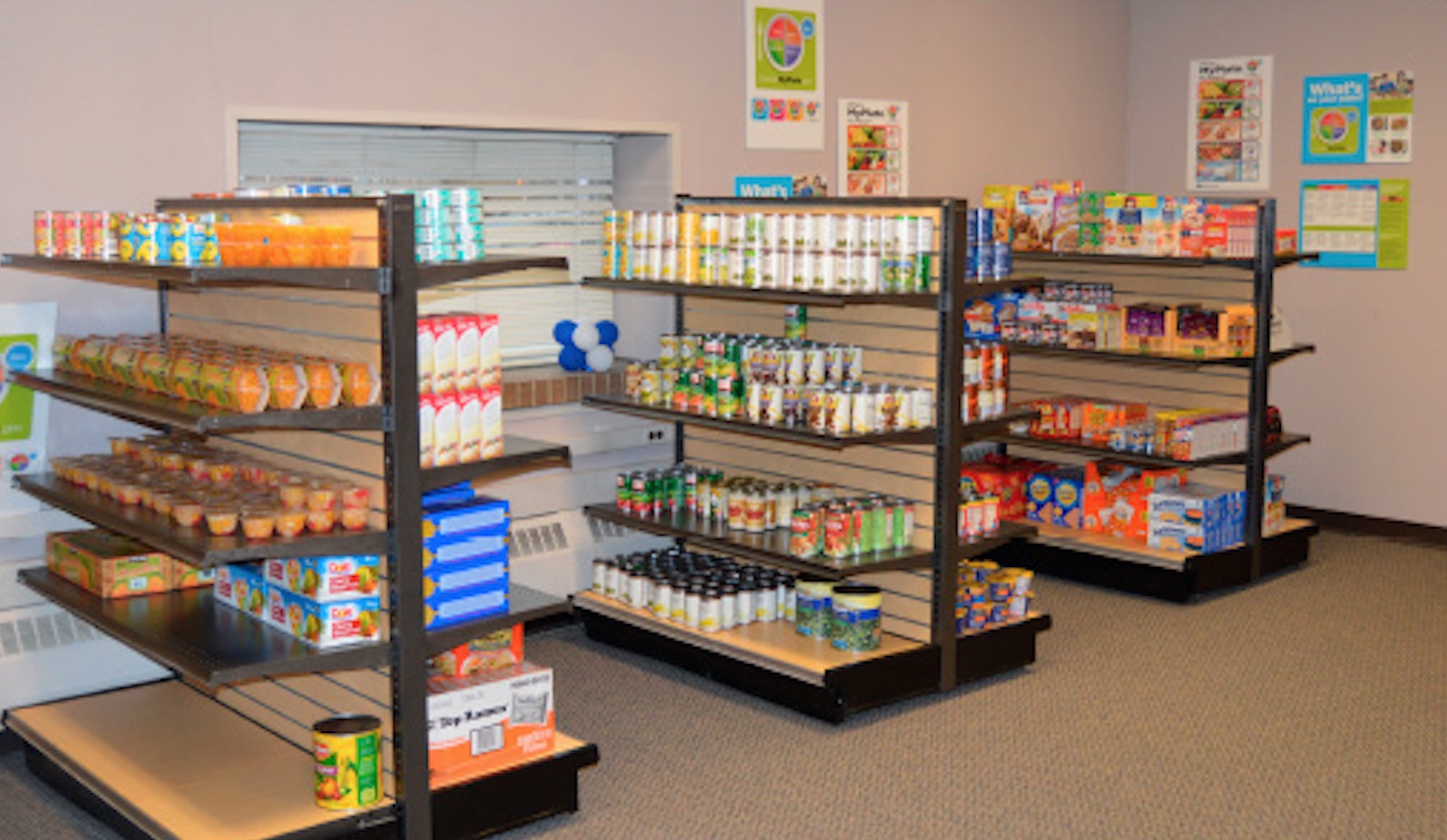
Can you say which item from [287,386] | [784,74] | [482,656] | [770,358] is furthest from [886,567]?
[784,74]

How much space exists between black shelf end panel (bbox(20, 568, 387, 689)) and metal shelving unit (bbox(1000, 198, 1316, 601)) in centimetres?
396

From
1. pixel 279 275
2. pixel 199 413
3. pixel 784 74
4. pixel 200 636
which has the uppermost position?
pixel 784 74

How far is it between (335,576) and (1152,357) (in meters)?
4.49

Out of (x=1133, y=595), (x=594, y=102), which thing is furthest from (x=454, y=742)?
(x=1133, y=595)

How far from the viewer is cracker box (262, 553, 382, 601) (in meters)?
4.28

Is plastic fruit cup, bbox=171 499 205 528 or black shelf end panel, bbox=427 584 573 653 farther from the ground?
plastic fruit cup, bbox=171 499 205 528

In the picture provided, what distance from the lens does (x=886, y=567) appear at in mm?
5738

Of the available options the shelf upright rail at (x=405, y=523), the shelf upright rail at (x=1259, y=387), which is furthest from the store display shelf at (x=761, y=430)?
the shelf upright rail at (x=1259, y=387)

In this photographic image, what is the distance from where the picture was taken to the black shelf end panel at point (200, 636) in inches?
165

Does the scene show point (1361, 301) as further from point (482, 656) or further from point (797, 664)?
point (482, 656)

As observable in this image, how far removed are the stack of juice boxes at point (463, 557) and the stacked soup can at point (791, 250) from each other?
5.52 ft

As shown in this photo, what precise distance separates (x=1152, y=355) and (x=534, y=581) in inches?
123

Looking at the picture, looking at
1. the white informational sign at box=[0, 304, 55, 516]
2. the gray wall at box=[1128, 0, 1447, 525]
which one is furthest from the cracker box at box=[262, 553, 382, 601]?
the gray wall at box=[1128, 0, 1447, 525]

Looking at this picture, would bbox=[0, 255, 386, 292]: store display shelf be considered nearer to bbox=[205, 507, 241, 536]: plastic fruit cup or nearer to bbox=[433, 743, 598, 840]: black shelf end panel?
bbox=[205, 507, 241, 536]: plastic fruit cup
